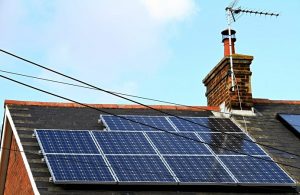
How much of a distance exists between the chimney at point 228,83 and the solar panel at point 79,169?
5303 mm

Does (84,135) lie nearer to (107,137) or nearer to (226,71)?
(107,137)

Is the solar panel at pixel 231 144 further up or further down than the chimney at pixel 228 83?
further down

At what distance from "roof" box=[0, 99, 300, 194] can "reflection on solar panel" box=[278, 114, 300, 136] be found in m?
0.14

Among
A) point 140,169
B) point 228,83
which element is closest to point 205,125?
point 228,83

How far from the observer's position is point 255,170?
16.7 metres

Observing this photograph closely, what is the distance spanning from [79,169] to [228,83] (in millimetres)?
6374

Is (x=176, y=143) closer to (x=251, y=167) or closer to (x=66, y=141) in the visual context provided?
(x=251, y=167)

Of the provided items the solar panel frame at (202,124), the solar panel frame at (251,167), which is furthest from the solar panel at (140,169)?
the solar panel frame at (202,124)

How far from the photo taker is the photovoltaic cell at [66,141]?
53.7 feet

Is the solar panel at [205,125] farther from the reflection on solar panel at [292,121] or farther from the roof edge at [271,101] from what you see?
the roof edge at [271,101]

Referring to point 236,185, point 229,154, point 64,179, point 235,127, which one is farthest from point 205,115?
point 64,179

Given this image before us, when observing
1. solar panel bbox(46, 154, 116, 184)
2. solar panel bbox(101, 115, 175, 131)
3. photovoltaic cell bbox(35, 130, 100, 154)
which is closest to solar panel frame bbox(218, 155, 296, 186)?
solar panel bbox(101, 115, 175, 131)

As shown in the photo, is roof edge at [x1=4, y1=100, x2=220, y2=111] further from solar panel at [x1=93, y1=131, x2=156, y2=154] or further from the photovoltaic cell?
solar panel at [x1=93, y1=131, x2=156, y2=154]

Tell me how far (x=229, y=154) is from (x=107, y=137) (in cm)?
254
